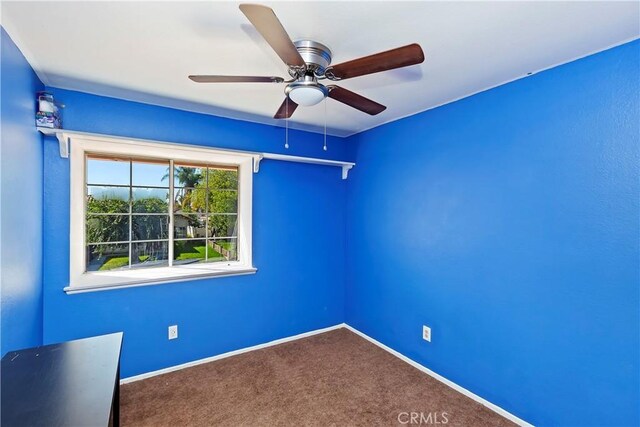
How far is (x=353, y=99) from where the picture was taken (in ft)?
5.76

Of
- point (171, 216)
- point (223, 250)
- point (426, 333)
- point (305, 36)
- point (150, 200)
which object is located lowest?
point (426, 333)

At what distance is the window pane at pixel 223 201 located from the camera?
2.90 meters

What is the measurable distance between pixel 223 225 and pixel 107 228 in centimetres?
94

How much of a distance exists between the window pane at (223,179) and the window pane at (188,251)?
1.86 feet

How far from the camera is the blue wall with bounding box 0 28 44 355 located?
1.47 meters

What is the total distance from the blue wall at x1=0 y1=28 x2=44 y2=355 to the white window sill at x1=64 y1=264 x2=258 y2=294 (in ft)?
0.86

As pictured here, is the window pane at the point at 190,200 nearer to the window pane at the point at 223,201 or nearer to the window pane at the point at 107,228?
the window pane at the point at 223,201

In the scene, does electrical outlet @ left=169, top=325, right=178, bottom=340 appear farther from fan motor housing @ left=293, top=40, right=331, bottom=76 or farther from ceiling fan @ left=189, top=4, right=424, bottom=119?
fan motor housing @ left=293, top=40, right=331, bottom=76

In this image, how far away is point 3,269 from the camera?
4.74 feet

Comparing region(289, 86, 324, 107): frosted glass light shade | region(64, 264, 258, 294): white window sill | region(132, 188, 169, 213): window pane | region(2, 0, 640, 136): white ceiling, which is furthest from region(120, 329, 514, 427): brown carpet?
region(2, 0, 640, 136): white ceiling

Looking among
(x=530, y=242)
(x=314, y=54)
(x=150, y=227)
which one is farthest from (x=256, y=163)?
(x=530, y=242)

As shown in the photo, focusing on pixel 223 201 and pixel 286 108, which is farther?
pixel 223 201

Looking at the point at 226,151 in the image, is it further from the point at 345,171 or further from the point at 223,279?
the point at 345,171

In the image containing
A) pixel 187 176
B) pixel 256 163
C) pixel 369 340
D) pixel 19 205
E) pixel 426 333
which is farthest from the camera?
pixel 369 340
